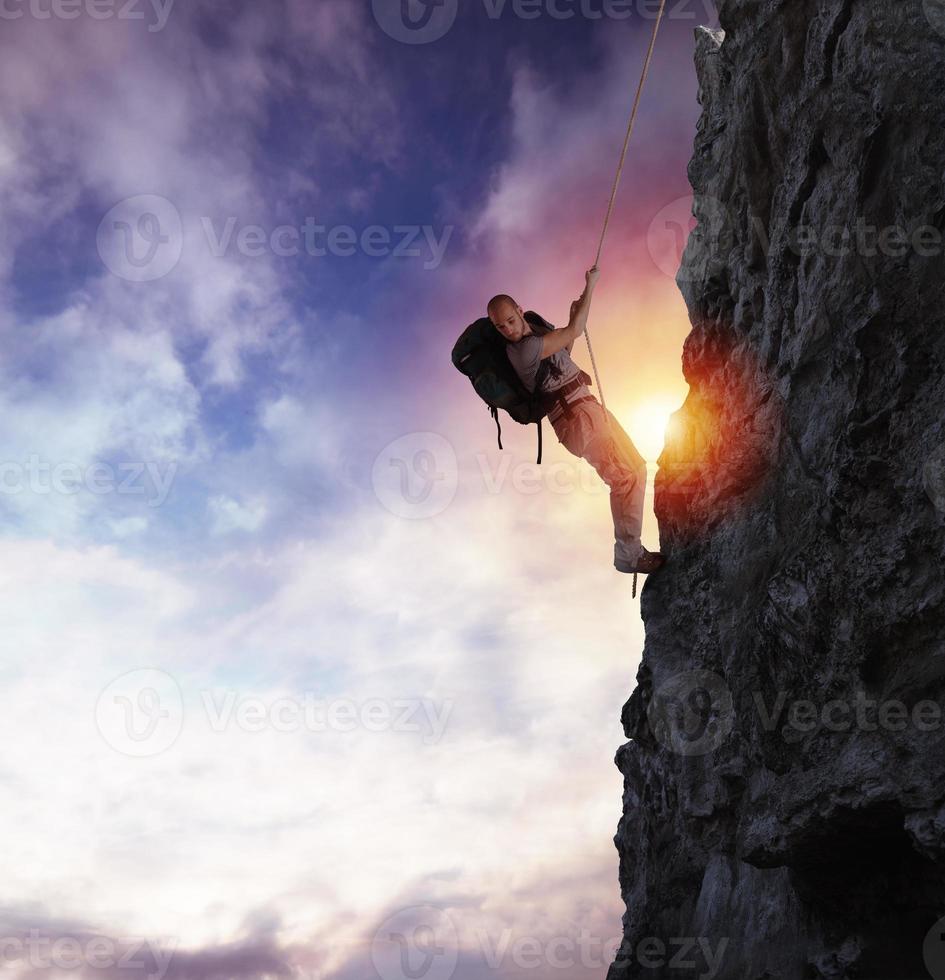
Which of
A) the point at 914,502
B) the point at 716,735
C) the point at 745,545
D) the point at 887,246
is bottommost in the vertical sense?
the point at 716,735

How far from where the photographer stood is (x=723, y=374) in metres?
12.4

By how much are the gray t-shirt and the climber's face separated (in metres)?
0.12

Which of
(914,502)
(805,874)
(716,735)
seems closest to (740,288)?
(914,502)

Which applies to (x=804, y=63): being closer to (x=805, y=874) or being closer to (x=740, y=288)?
(x=740, y=288)

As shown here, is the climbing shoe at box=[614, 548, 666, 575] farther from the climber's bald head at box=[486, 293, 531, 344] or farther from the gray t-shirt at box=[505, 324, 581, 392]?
the climber's bald head at box=[486, 293, 531, 344]

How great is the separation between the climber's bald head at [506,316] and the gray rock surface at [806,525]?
10.9ft

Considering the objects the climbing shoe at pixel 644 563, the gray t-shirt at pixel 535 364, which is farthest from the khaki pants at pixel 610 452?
the climbing shoe at pixel 644 563

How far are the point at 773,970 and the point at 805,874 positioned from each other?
54.6 inches

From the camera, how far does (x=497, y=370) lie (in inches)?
466

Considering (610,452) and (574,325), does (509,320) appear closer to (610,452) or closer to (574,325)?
(574,325)

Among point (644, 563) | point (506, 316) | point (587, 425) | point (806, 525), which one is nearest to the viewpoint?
point (806, 525)

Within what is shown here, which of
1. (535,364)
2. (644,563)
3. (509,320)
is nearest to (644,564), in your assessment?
(644,563)

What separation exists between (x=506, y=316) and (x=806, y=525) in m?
4.82

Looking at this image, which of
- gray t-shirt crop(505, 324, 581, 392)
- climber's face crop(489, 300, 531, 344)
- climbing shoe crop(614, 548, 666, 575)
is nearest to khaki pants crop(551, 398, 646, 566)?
gray t-shirt crop(505, 324, 581, 392)
